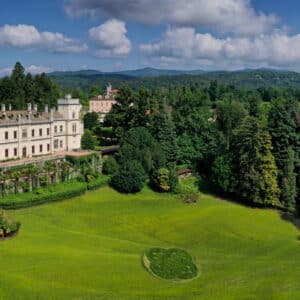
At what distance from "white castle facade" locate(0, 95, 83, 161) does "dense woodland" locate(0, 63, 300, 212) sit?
3098 mm

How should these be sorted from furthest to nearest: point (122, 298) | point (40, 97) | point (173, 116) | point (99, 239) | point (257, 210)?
point (40, 97) < point (173, 116) < point (257, 210) < point (99, 239) < point (122, 298)

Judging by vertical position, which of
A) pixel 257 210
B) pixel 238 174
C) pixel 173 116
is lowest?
pixel 257 210

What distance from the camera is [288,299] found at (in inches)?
965

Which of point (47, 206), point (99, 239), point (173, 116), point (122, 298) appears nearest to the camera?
point (122, 298)

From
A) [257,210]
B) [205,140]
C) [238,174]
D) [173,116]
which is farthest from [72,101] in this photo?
[257,210]

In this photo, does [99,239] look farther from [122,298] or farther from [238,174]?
[238,174]

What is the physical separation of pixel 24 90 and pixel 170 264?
182 ft

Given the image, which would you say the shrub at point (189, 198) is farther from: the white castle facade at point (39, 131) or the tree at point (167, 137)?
the white castle facade at point (39, 131)

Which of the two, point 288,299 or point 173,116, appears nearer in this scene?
point 288,299

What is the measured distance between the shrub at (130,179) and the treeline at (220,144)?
0.25 meters

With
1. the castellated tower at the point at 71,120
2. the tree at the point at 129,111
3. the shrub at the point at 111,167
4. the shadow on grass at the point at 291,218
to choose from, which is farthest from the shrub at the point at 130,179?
the shadow on grass at the point at 291,218

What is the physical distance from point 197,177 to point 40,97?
1366 inches

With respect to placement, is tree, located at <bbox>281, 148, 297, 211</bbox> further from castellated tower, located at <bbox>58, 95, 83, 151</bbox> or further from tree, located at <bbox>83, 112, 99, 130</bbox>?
tree, located at <bbox>83, 112, 99, 130</bbox>

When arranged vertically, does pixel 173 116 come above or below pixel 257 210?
above
